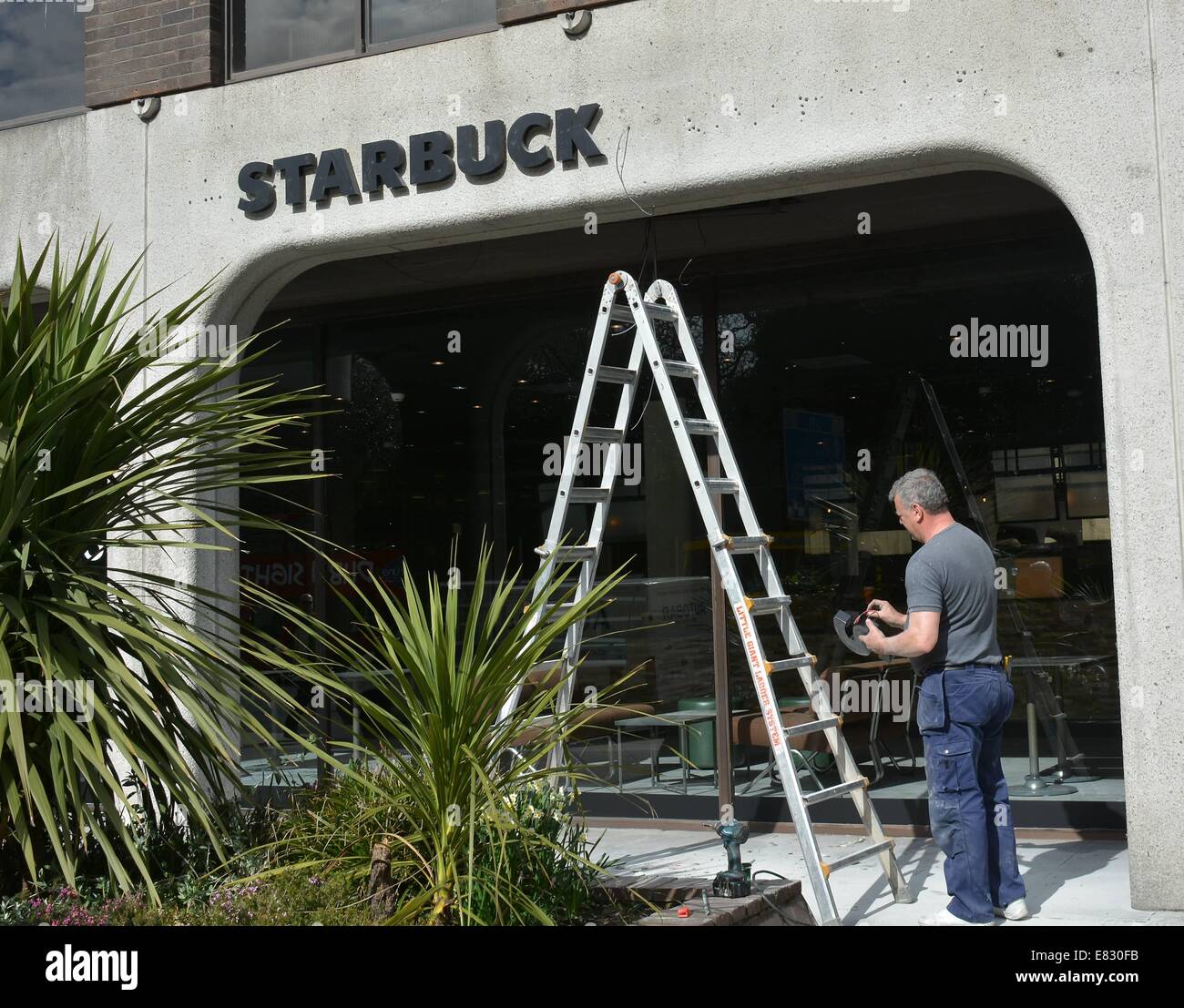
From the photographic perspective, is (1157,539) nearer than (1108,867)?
Yes

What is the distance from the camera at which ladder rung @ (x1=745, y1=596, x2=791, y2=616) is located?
230 inches

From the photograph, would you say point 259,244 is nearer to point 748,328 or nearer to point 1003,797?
point 748,328

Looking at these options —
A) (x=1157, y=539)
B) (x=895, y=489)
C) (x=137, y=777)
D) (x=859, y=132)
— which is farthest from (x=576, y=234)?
(x=137, y=777)

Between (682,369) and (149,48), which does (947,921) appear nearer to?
(682,369)

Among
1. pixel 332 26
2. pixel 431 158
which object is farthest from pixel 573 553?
pixel 332 26

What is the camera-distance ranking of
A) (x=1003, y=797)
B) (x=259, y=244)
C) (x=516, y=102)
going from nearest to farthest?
(x=1003, y=797)
(x=516, y=102)
(x=259, y=244)

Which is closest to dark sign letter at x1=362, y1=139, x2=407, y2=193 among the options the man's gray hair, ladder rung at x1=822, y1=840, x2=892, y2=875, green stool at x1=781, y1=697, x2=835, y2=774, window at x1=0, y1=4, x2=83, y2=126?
window at x1=0, y1=4, x2=83, y2=126

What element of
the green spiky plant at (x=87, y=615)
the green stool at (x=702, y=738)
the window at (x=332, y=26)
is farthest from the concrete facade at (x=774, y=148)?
the green stool at (x=702, y=738)

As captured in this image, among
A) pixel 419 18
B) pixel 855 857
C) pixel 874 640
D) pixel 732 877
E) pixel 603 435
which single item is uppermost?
pixel 419 18

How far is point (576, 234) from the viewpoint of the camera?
899 cm

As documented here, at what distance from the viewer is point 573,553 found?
6.31 m

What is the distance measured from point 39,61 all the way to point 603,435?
5.51 metres

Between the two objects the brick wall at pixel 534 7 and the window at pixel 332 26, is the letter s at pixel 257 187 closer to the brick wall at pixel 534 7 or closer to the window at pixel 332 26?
the window at pixel 332 26
